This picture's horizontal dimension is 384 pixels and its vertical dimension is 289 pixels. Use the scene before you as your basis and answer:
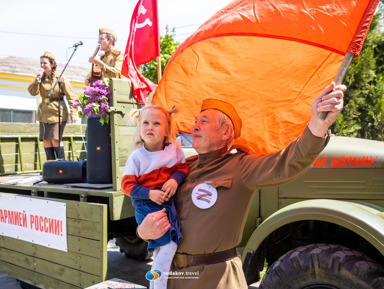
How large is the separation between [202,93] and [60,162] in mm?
2446

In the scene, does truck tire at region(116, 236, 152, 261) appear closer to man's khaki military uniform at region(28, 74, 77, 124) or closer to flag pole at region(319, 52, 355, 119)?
man's khaki military uniform at region(28, 74, 77, 124)

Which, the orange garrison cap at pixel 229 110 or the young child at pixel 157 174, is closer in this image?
the young child at pixel 157 174

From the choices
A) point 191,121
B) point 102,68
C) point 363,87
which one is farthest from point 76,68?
point 191,121

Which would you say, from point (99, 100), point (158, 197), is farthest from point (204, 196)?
point (99, 100)

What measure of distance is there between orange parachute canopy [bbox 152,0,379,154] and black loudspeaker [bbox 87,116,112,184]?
167cm

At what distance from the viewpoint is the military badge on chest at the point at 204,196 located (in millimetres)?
1929

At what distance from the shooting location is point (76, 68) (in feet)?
87.5

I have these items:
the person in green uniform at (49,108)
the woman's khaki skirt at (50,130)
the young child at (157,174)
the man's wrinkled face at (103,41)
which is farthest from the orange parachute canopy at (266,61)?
the woman's khaki skirt at (50,130)

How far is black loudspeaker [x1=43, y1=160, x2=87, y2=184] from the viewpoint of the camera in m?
4.06

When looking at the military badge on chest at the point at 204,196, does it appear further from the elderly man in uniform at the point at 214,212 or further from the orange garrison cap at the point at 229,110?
the orange garrison cap at the point at 229,110

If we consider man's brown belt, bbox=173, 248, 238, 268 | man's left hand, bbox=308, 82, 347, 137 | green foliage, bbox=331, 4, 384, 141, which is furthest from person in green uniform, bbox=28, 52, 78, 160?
green foliage, bbox=331, 4, 384, 141

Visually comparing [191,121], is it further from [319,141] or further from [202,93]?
[319,141]

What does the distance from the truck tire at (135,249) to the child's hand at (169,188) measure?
12.1ft

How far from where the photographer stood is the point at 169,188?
78.4 inches
